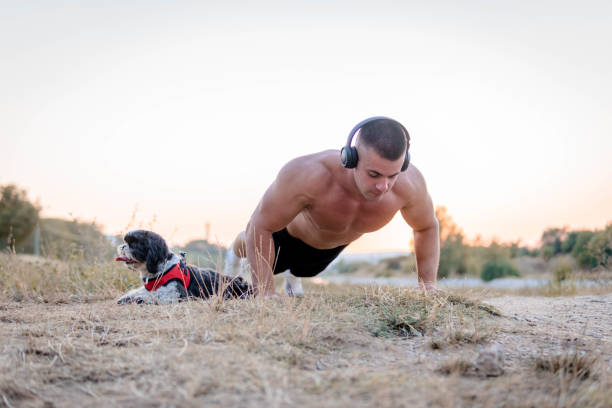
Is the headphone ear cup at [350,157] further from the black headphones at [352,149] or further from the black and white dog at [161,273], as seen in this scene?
the black and white dog at [161,273]

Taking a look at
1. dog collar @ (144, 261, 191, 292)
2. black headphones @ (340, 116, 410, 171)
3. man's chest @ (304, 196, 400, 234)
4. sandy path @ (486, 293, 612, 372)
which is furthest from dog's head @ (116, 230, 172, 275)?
sandy path @ (486, 293, 612, 372)

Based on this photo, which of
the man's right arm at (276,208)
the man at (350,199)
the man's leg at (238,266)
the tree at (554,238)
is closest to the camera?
the man at (350,199)

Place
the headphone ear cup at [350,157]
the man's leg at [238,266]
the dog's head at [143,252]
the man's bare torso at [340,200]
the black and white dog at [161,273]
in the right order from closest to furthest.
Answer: the headphone ear cup at [350,157], the man's bare torso at [340,200], the black and white dog at [161,273], the dog's head at [143,252], the man's leg at [238,266]

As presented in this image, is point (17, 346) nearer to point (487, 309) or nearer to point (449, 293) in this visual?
point (449, 293)

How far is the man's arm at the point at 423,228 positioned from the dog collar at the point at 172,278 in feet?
7.77

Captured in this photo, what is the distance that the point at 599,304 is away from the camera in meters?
5.08

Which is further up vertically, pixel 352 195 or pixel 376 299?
pixel 352 195

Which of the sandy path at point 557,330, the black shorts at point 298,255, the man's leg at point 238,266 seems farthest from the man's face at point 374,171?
the man's leg at point 238,266

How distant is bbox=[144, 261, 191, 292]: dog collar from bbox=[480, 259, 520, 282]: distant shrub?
1850 cm

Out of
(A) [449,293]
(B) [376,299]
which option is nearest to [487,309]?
(A) [449,293]

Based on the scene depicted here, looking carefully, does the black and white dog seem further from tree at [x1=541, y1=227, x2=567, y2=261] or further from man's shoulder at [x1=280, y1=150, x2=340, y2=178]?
tree at [x1=541, y1=227, x2=567, y2=261]

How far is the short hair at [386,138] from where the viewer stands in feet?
12.0

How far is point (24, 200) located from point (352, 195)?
2094 cm

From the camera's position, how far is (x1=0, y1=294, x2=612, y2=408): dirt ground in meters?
1.88
